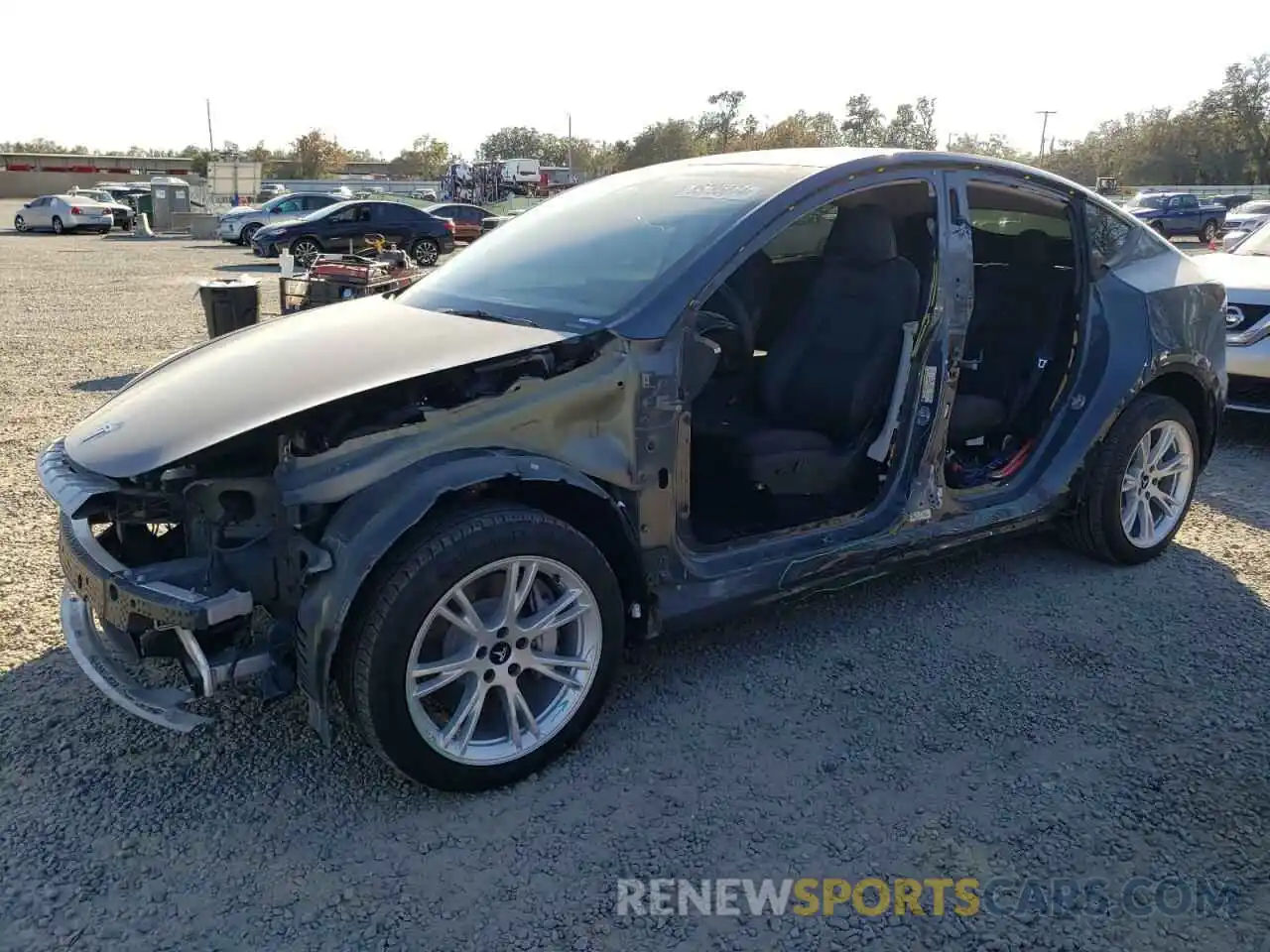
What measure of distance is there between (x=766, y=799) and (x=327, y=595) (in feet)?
4.39

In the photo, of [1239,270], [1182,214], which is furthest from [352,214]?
[1182,214]

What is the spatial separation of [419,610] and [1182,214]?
33.5m

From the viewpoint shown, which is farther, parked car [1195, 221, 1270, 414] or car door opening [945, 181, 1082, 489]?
parked car [1195, 221, 1270, 414]

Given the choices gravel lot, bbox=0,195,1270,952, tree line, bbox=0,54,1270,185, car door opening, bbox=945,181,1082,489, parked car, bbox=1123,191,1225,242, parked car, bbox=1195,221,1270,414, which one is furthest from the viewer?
tree line, bbox=0,54,1270,185

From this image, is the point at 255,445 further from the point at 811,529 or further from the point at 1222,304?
the point at 1222,304

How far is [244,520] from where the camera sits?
2.66m

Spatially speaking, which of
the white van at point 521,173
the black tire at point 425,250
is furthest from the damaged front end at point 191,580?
the white van at point 521,173

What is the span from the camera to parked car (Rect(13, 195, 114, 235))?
104 ft

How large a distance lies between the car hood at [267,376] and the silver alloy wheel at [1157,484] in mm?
2874

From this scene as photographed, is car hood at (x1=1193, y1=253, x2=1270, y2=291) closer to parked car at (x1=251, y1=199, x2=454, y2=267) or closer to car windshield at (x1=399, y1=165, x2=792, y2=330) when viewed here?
car windshield at (x1=399, y1=165, x2=792, y2=330)

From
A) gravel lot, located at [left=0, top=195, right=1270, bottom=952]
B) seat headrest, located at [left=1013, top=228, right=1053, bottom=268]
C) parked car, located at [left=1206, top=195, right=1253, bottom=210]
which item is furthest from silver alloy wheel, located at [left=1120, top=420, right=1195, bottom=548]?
parked car, located at [left=1206, top=195, right=1253, bottom=210]

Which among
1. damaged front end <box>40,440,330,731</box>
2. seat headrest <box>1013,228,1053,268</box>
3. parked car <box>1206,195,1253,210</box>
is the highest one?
parked car <box>1206,195,1253,210</box>

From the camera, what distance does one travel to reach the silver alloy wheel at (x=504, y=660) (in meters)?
2.68

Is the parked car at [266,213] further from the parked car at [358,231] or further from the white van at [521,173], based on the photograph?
the white van at [521,173]
